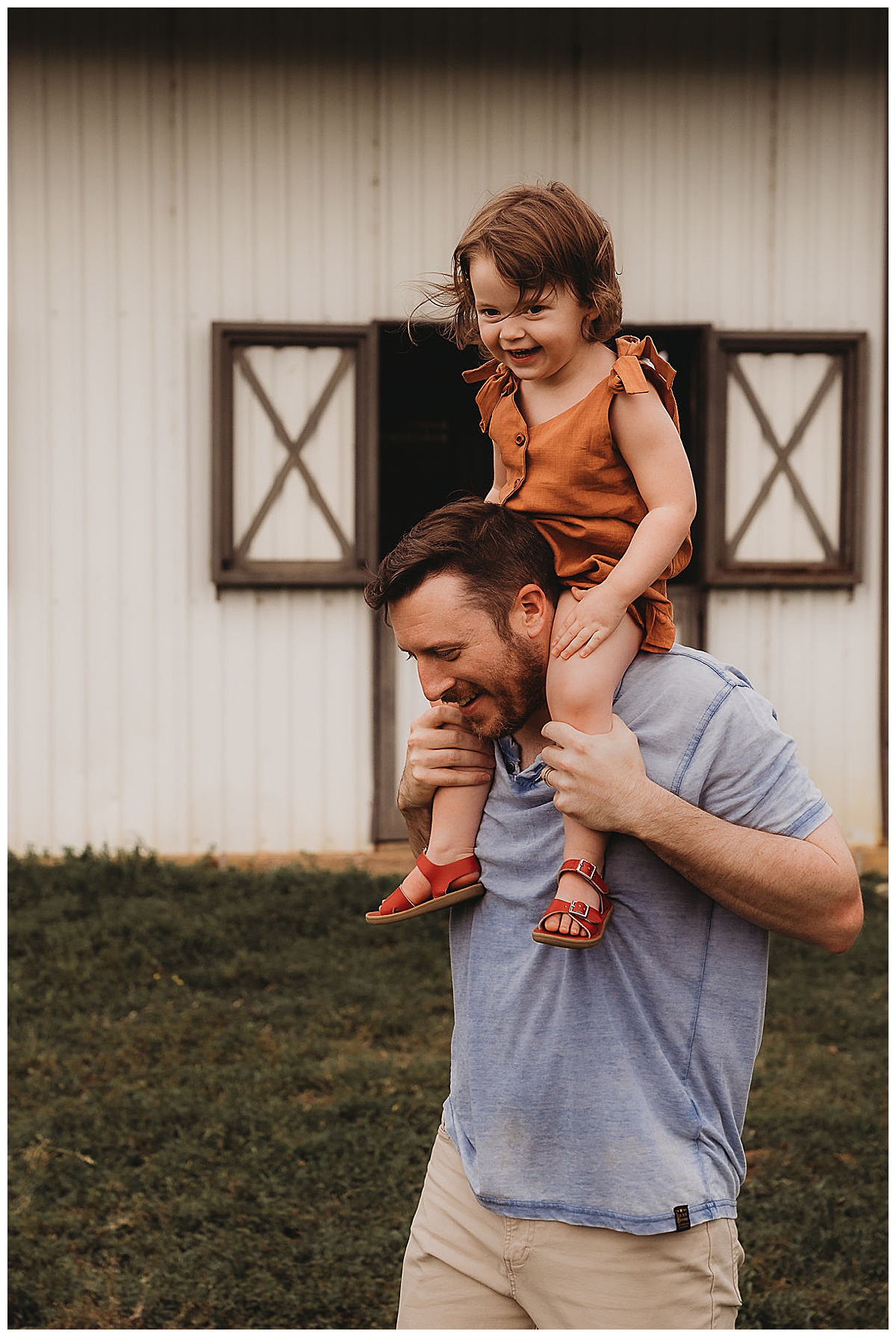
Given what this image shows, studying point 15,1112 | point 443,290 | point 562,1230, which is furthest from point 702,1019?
point 15,1112

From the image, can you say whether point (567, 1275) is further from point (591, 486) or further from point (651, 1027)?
point (591, 486)

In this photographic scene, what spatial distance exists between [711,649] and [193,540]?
123 inches

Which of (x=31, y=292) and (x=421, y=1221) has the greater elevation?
(x=31, y=292)

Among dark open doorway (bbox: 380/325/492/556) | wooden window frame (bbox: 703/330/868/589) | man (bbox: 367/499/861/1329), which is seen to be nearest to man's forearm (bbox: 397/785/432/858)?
man (bbox: 367/499/861/1329)

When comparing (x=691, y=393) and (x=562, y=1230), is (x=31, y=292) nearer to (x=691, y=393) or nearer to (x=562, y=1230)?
(x=691, y=393)

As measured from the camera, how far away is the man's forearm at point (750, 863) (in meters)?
1.79

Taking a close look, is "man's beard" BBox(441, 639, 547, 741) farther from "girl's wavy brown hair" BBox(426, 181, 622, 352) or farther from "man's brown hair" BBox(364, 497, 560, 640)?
"girl's wavy brown hair" BBox(426, 181, 622, 352)

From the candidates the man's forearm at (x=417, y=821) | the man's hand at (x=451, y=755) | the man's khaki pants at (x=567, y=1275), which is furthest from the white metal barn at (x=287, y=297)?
the man's khaki pants at (x=567, y=1275)

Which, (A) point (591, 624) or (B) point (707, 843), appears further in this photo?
(A) point (591, 624)

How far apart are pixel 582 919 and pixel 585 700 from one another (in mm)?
323

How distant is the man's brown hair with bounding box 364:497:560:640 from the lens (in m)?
1.98

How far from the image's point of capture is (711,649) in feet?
26.5

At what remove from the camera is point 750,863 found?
1800mm

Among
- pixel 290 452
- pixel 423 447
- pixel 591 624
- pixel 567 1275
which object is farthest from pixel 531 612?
pixel 423 447
